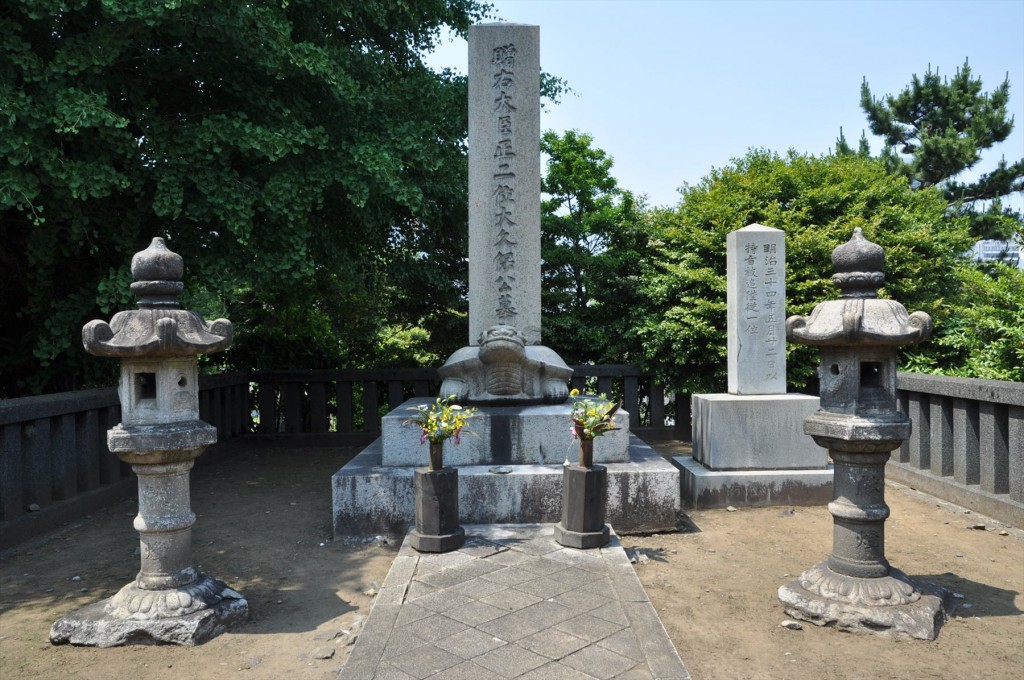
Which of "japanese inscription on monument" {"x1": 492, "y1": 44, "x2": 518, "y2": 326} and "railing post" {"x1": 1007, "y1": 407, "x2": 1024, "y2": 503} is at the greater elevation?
"japanese inscription on monument" {"x1": 492, "y1": 44, "x2": 518, "y2": 326}

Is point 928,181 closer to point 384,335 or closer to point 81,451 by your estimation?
point 384,335

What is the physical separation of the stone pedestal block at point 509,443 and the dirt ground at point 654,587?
79cm

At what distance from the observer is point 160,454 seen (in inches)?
148

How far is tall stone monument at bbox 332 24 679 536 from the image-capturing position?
5375mm

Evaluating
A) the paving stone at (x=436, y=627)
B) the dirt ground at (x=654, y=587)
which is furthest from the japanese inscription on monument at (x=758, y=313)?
the paving stone at (x=436, y=627)

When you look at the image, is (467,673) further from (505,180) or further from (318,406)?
(318,406)

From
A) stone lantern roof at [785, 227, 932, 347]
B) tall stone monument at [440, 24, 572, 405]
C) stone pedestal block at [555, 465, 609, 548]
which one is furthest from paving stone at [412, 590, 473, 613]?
tall stone monument at [440, 24, 572, 405]

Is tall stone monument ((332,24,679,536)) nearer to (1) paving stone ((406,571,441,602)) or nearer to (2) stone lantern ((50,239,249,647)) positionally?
(1) paving stone ((406,571,441,602))

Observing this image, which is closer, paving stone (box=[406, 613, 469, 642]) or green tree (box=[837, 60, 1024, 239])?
paving stone (box=[406, 613, 469, 642])

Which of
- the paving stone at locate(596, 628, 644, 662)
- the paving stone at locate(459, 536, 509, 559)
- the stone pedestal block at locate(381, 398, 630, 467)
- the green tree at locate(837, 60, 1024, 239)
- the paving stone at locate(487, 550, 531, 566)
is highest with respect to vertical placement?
the green tree at locate(837, 60, 1024, 239)

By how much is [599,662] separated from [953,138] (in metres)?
19.3

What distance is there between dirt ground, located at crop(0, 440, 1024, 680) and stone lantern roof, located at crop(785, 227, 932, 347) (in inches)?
64.6

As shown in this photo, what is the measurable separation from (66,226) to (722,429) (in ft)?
22.6

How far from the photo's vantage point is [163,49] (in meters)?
6.77
